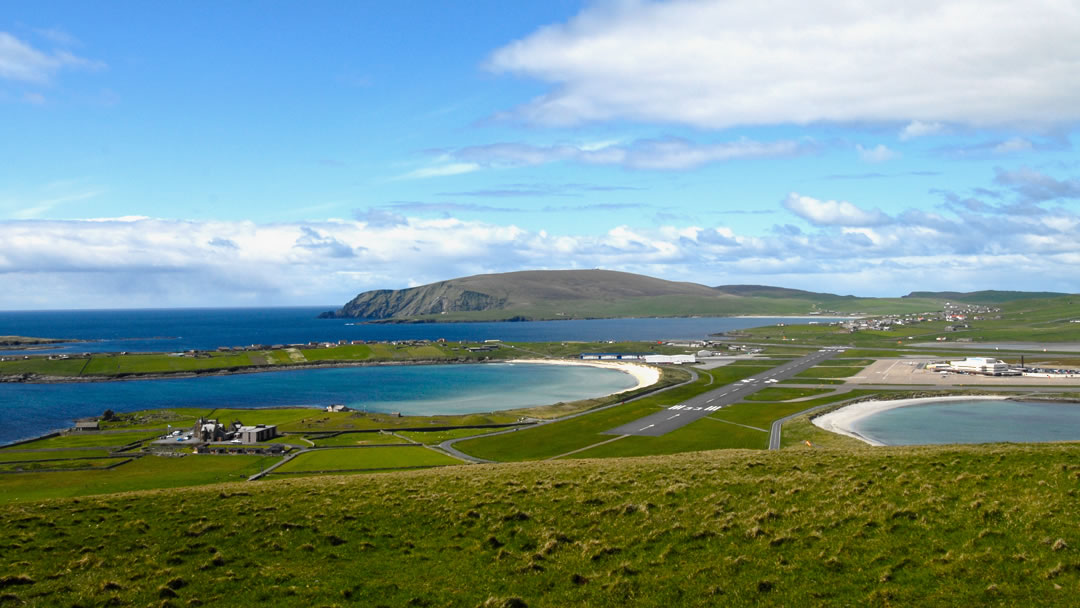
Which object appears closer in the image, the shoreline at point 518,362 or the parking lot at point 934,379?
the parking lot at point 934,379

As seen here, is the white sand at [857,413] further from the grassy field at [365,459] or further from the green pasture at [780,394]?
the grassy field at [365,459]

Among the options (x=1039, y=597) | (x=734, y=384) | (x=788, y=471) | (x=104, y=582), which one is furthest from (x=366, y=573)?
(x=734, y=384)

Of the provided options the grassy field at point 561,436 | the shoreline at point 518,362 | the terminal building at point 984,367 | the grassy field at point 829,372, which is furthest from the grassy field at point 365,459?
the terminal building at point 984,367

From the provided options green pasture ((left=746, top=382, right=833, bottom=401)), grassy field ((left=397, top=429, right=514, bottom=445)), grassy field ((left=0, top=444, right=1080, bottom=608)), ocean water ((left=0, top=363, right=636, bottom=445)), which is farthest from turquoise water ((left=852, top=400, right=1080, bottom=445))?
ocean water ((left=0, top=363, right=636, bottom=445))

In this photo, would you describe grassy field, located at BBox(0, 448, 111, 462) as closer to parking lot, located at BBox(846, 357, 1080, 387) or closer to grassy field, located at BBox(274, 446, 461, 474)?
grassy field, located at BBox(274, 446, 461, 474)

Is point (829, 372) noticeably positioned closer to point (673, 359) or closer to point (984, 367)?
point (984, 367)
